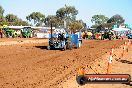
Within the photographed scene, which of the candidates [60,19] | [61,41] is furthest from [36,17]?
[61,41]

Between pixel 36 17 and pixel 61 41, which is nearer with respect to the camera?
pixel 61 41

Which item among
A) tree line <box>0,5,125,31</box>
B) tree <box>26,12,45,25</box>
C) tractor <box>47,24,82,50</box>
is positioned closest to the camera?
tractor <box>47,24,82,50</box>

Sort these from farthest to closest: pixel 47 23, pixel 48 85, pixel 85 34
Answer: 1. pixel 47 23
2. pixel 85 34
3. pixel 48 85

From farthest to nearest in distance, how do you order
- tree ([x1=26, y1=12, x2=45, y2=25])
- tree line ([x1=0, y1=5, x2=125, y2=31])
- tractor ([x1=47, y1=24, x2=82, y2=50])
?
tree ([x1=26, y1=12, x2=45, y2=25]) → tree line ([x1=0, y1=5, x2=125, y2=31]) → tractor ([x1=47, y1=24, x2=82, y2=50])

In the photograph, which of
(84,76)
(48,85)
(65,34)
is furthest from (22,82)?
(65,34)

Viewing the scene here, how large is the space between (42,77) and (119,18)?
174887 millimetres

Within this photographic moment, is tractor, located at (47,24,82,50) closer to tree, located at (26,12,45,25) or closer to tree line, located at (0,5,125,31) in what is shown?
tree line, located at (0,5,125,31)

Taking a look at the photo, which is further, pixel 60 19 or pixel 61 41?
pixel 60 19

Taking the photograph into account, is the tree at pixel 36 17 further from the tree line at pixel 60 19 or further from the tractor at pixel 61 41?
the tractor at pixel 61 41

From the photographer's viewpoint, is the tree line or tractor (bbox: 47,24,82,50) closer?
tractor (bbox: 47,24,82,50)

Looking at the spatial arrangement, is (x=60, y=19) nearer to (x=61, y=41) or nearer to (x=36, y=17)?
(x=36, y=17)

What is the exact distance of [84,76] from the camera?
3244mm

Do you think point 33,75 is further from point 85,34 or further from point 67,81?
point 85,34

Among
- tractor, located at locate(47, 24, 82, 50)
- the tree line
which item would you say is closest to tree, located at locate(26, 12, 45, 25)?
the tree line
